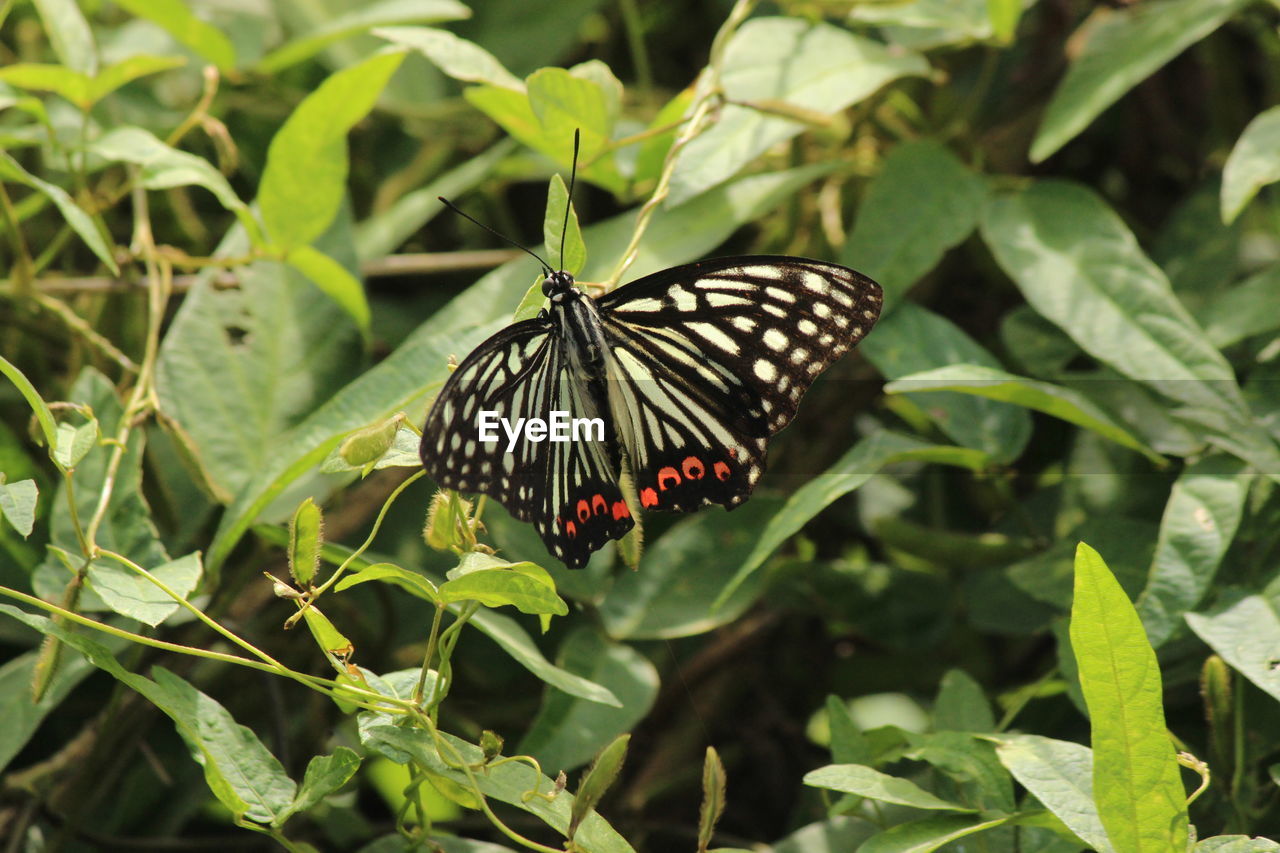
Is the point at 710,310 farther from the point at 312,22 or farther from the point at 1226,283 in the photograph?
the point at 312,22

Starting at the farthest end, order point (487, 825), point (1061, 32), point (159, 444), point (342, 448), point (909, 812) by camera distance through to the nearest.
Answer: point (1061, 32)
point (159, 444)
point (487, 825)
point (909, 812)
point (342, 448)

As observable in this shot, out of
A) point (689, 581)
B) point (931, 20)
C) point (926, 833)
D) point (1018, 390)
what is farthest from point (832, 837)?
point (931, 20)

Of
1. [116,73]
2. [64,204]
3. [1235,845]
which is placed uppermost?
[116,73]

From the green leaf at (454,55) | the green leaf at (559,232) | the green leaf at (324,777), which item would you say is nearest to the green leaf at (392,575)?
the green leaf at (324,777)

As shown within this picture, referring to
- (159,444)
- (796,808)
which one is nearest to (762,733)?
(796,808)

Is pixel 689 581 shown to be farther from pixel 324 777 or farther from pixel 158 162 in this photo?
pixel 158 162
